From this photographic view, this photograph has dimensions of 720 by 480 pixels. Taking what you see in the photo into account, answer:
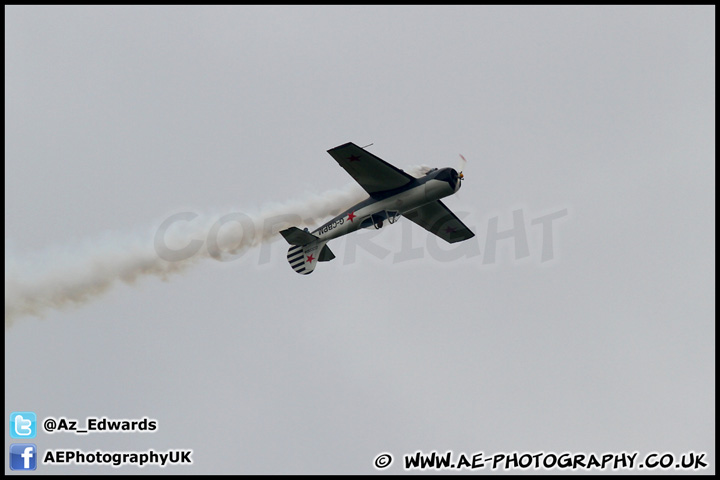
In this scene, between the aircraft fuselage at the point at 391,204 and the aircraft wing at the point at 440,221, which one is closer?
the aircraft fuselage at the point at 391,204

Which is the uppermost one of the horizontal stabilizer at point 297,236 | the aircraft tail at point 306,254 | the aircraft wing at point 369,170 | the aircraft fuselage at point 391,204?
the aircraft wing at point 369,170

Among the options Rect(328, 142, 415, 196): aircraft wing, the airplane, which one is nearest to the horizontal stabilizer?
the airplane

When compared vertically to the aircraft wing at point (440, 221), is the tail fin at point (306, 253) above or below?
below

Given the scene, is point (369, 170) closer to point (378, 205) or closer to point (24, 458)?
point (378, 205)

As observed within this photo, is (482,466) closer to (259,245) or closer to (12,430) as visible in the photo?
(259,245)

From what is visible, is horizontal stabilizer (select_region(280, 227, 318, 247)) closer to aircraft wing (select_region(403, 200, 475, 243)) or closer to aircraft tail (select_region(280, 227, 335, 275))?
aircraft tail (select_region(280, 227, 335, 275))

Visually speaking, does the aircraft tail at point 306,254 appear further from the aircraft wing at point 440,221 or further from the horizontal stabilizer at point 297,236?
the aircraft wing at point 440,221

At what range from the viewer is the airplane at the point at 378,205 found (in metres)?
37.9

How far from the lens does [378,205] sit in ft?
129

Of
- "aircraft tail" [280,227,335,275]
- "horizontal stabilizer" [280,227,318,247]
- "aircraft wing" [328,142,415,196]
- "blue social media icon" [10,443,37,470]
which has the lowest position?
"blue social media icon" [10,443,37,470]

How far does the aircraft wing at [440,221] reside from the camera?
137ft

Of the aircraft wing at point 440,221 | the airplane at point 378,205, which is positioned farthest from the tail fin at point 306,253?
the aircraft wing at point 440,221

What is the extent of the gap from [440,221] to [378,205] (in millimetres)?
4337

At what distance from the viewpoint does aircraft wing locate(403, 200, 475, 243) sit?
41750 mm
